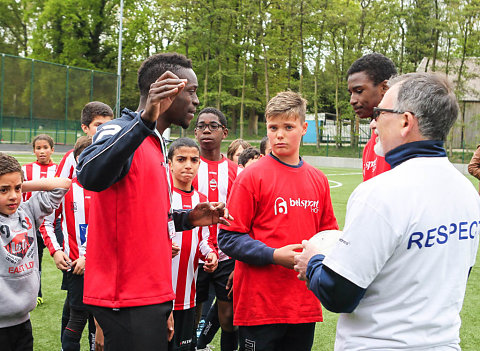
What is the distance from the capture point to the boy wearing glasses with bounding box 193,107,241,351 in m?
4.47

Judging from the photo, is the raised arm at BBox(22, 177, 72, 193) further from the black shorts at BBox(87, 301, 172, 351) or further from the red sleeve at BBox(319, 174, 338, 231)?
the red sleeve at BBox(319, 174, 338, 231)

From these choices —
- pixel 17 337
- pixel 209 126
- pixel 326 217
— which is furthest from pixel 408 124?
pixel 209 126

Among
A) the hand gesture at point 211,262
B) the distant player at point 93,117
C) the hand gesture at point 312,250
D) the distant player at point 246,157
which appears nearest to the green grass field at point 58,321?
the hand gesture at point 211,262

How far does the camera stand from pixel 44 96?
102 ft

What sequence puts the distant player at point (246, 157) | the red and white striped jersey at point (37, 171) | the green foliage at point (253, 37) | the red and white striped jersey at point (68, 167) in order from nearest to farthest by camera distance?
the red and white striped jersey at point (68, 167) → the distant player at point (246, 157) → the red and white striped jersey at point (37, 171) → the green foliage at point (253, 37)

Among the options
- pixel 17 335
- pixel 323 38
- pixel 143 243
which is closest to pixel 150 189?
pixel 143 243

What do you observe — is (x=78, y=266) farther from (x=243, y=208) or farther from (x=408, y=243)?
(x=408, y=243)

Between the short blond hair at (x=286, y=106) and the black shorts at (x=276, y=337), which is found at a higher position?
the short blond hair at (x=286, y=106)

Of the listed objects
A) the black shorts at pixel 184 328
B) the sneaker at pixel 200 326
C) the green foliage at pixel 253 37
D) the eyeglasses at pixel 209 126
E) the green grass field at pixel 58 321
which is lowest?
the green grass field at pixel 58 321

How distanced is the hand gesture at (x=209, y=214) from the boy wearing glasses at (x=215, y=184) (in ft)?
4.98

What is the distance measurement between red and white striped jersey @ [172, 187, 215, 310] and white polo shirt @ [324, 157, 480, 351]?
2.32 metres

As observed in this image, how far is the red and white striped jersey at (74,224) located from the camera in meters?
4.43

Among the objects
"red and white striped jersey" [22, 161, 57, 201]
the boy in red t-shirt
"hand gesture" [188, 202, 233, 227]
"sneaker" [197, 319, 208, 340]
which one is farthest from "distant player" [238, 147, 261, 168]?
"hand gesture" [188, 202, 233, 227]

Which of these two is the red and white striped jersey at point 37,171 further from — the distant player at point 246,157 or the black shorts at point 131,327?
the black shorts at point 131,327
